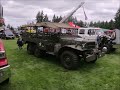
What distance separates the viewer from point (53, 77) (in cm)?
676

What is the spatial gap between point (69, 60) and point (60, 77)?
1.33 meters

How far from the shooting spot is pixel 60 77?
6.79 m

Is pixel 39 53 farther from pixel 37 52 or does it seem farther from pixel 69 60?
pixel 69 60

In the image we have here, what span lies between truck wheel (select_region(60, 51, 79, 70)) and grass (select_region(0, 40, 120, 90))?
0.20 m

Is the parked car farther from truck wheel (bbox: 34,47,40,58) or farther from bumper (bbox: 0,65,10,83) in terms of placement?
truck wheel (bbox: 34,47,40,58)

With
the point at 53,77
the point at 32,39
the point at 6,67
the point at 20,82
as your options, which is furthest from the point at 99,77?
the point at 32,39

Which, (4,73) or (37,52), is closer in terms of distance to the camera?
(4,73)

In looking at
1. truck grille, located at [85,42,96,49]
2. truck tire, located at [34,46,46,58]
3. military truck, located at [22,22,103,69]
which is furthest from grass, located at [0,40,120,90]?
truck tire, located at [34,46,46,58]

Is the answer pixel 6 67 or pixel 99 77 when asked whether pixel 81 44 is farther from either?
pixel 6 67

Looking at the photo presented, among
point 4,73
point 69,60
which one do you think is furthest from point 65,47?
point 4,73

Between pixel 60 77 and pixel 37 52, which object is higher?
pixel 37 52

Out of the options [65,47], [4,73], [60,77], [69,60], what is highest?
[65,47]

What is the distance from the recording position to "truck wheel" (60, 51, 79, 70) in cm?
779

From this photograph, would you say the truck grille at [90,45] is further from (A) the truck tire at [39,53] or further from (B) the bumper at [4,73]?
(B) the bumper at [4,73]
